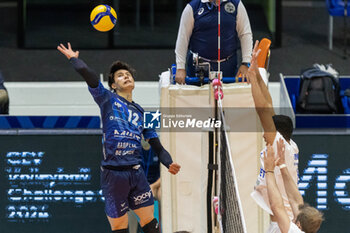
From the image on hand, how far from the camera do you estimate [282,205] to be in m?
6.21

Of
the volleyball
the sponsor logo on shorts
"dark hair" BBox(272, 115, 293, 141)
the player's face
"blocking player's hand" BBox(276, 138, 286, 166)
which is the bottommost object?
the sponsor logo on shorts

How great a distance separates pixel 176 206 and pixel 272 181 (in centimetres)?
162

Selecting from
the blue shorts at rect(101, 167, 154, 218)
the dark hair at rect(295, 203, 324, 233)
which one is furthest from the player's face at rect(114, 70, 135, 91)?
the dark hair at rect(295, 203, 324, 233)

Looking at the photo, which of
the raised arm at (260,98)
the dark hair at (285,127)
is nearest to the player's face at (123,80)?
the raised arm at (260,98)

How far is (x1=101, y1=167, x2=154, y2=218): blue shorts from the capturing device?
716 cm

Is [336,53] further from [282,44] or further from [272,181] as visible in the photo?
[272,181]

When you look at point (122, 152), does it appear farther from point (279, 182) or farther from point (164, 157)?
point (279, 182)

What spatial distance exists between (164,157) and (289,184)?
3.92 ft

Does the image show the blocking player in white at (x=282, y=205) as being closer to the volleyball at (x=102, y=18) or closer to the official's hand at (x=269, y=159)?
the official's hand at (x=269, y=159)

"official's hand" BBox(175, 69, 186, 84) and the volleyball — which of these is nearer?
"official's hand" BBox(175, 69, 186, 84)

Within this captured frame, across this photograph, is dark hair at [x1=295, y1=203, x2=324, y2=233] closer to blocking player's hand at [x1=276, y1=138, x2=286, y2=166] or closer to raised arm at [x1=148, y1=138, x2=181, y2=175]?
blocking player's hand at [x1=276, y1=138, x2=286, y2=166]

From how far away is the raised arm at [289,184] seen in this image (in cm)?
636

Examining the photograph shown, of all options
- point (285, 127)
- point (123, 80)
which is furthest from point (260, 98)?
point (123, 80)

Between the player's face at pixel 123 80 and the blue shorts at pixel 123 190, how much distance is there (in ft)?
2.19
